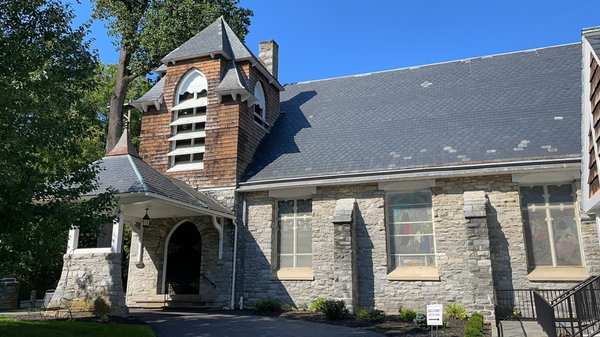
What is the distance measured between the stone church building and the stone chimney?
2.79 meters

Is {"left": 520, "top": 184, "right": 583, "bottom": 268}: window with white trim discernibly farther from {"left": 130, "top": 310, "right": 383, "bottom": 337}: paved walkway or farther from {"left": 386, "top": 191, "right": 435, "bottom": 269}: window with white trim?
{"left": 130, "top": 310, "right": 383, "bottom": 337}: paved walkway

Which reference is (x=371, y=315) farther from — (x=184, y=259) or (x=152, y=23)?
(x=152, y=23)

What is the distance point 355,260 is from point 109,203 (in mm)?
7167

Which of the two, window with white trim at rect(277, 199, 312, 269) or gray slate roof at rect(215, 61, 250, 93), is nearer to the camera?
window with white trim at rect(277, 199, 312, 269)

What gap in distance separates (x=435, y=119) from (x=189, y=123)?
878 centimetres

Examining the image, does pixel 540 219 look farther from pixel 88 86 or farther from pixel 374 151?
pixel 88 86

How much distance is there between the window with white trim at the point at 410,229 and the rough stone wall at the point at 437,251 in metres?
0.30

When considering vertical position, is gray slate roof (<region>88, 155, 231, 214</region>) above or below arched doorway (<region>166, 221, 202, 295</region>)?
above

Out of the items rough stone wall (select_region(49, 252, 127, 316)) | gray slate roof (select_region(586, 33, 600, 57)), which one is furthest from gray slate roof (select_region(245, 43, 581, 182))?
rough stone wall (select_region(49, 252, 127, 316))

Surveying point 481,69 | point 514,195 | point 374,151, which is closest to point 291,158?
point 374,151

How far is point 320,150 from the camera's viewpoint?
53.8 feet

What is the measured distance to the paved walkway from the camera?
396 inches

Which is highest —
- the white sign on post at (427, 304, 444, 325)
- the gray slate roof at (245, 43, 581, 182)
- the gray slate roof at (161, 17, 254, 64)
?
the gray slate roof at (161, 17, 254, 64)

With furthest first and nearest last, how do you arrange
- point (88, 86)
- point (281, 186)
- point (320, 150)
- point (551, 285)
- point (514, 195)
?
point (320, 150) → point (281, 186) → point (514, 195) → point (551, 285) → point (88, 86)
